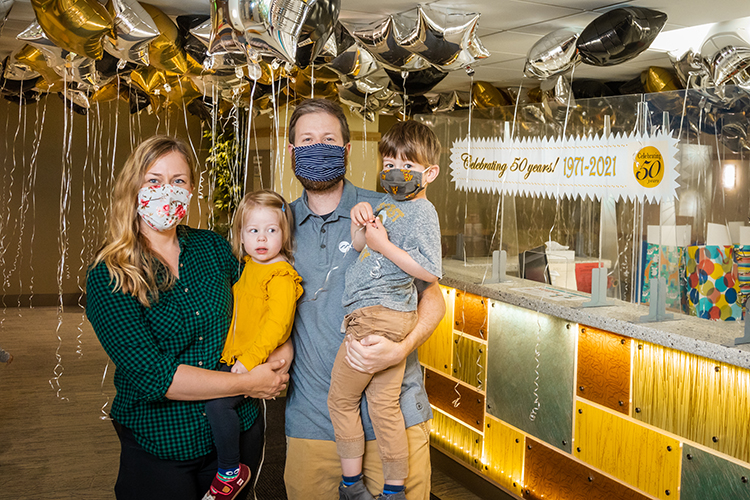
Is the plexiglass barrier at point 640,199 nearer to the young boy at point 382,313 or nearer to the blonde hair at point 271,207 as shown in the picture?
the young boy at point 382,313

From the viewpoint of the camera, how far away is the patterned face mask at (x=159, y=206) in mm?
1689

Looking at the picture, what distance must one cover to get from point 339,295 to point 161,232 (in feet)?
1.82

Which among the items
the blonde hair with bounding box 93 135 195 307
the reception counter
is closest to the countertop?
the reception counter

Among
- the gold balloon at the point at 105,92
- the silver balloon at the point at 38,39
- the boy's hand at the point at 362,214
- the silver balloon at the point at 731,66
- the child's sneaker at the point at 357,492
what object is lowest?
the child's sneaker at the point at 357,492

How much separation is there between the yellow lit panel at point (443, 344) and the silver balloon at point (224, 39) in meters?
1.99

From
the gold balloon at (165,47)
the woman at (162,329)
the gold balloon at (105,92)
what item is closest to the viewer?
the woman at (162,329)

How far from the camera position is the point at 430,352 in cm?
416

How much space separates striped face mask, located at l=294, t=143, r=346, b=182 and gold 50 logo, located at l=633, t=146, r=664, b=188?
1.98 meters

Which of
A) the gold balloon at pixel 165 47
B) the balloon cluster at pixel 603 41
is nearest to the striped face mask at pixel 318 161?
the gold balloon at pixel 165 47

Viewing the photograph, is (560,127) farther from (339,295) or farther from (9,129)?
(9,129)

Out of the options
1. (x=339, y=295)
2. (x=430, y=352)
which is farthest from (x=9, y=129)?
(x=339, y=295)

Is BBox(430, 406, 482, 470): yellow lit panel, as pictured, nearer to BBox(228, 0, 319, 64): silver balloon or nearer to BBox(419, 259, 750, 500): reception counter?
BBox(419, 259, 750, 500): reception counter

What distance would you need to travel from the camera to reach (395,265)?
1.96 m

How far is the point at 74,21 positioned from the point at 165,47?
0.65 meters
